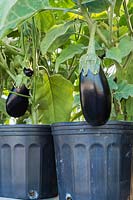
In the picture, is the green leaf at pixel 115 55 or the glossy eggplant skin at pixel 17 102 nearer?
the green leaf at pixel 115 55

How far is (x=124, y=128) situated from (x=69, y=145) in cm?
8

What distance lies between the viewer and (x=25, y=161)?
59 cm

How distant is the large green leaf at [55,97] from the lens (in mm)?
642

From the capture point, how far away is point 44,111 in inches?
26.8

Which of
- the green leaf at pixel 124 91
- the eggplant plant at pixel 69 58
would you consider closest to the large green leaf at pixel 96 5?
the eggplant plant at pixel 69 58

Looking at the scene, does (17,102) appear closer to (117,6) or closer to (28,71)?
(28,71)

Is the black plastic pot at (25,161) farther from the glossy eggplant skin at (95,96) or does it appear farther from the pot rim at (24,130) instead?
the glossy eggplant skin at (95,96)

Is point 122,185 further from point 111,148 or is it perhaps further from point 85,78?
point 85,78

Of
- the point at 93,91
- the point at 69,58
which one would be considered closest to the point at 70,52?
the point at 69,58

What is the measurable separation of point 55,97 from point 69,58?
128mm

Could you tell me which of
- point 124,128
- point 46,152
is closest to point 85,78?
point 124,128

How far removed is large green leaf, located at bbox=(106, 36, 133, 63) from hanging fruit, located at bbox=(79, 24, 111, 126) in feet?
0.12

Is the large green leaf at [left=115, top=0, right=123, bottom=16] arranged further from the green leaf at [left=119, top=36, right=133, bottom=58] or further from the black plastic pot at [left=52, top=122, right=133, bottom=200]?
the black plastic pot at [left=52, top=122, right=133, bottom=200]

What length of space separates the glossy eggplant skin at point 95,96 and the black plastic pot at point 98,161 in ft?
0.13
